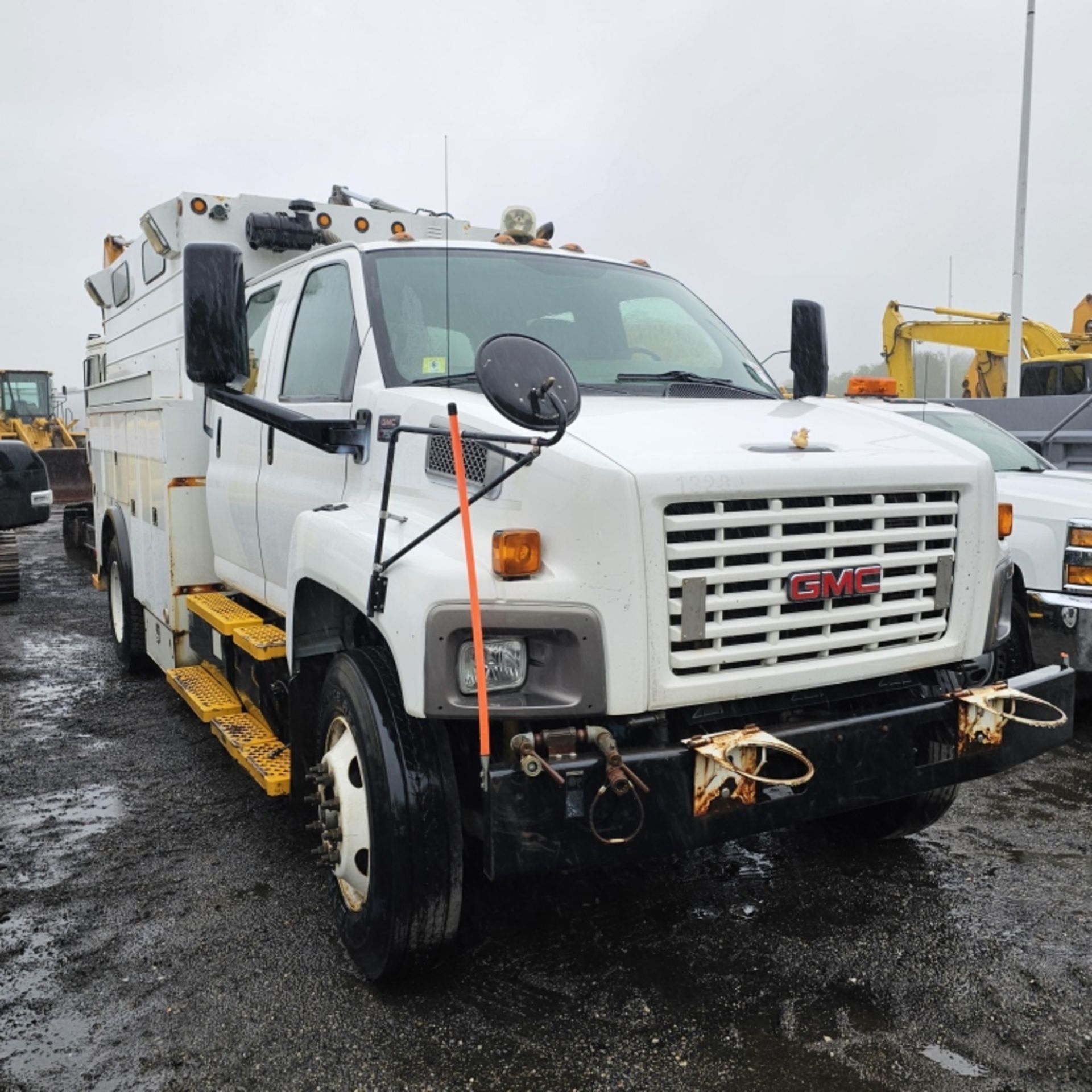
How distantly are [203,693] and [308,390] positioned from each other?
180 cm

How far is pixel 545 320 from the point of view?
4078 mm

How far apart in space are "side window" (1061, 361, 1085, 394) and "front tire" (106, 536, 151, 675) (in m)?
12.7

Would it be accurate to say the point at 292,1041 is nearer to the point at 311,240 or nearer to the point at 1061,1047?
the point at 1061,1047

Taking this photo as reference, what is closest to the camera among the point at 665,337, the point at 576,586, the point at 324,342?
the point at 576,586

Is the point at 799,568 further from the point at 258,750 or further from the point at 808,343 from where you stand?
the point at 258,750

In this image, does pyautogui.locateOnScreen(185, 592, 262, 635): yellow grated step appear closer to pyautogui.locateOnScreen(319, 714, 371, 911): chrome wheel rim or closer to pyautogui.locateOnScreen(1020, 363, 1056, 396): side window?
pyautogui.locateOnScreen(319, 714, 371, 911): chrome wheel rim

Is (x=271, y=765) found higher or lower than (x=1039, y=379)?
lower

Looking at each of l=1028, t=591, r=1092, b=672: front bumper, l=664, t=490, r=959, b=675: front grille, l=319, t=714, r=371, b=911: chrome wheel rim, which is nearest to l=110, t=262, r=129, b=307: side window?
l=319, t=714, r=371, b=911: chrome wheel rim

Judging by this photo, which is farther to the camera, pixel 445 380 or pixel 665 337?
pixel 665 337

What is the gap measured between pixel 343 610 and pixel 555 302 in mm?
1502

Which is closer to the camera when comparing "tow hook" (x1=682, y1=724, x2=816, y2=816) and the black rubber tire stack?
"tow hook" (x1=682, y1=724, x2=816, y2=816)

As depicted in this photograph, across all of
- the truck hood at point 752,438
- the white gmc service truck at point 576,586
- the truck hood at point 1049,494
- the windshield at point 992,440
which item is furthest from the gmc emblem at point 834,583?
the windshield at point 992,440

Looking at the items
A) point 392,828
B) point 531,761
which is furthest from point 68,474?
point 531,761

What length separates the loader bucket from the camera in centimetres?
1988
